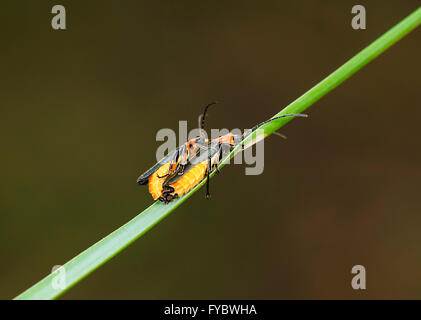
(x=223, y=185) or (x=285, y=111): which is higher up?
(x=223, y=185)

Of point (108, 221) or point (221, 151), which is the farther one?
point (108, 221)

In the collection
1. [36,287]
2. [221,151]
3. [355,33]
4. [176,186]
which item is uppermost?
[355,33]

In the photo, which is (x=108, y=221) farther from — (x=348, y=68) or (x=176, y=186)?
(x=348, y=68)

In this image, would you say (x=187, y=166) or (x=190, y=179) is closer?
(x=190, y=179)

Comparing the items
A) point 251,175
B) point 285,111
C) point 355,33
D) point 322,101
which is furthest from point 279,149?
point 285,111

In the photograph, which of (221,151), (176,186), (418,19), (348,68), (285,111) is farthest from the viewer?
(221,151)
